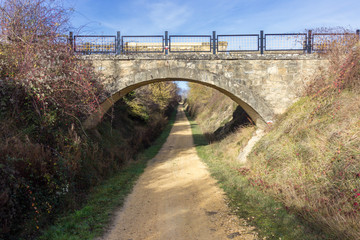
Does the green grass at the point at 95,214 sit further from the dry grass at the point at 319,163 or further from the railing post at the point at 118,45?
the railing post at the point at 118,45

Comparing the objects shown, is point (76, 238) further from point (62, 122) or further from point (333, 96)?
point (333, 96)

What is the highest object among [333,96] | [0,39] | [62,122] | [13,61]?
[0,39]

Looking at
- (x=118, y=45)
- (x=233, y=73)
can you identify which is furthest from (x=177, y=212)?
(x=118, y=45)

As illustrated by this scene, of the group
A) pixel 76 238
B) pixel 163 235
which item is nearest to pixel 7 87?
pixel 76 238

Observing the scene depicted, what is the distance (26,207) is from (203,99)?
26227 mm

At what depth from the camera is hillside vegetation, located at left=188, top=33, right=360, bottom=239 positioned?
3.85m

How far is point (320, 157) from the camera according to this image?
508 cm

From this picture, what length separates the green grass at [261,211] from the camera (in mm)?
3738

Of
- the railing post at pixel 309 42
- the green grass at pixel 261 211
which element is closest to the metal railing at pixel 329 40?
the railing post at pixel 309 42

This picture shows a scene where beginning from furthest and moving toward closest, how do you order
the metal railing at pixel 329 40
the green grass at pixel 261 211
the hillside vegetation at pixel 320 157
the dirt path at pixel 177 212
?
the metal railing at pixel 329 40
the dirt path at pixel 177 212
the hillside vegetation at pixel 320 157
the green grass at pixel 261 211

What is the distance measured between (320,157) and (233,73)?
16.3 ft

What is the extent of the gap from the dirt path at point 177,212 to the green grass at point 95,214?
23 centimetres

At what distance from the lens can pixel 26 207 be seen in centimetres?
402

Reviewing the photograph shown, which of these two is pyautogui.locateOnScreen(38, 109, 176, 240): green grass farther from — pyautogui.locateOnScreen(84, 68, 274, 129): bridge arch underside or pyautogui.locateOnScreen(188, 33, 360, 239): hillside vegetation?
pyautogui.locateOnScreen(84, 68, 274, 129): bridge arch underside
